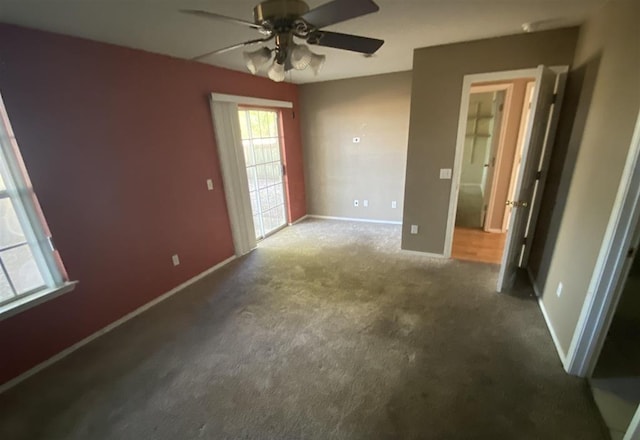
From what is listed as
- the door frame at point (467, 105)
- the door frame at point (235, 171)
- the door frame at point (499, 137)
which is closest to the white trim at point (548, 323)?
the door frame at point (467, 105)

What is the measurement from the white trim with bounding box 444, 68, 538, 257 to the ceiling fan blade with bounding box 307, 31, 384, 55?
177 cm

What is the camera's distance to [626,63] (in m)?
1.58

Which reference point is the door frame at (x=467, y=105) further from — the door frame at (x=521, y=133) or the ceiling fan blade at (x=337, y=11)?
the ceiling fan blade at (x=337, y=11)

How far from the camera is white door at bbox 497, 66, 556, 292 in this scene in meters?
2.22

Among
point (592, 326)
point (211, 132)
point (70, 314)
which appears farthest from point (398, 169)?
point (70, 314)

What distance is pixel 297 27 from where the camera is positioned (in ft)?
4.56

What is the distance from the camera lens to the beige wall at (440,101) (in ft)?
8.43

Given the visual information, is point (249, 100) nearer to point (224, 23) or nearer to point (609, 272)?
point (224, 23)

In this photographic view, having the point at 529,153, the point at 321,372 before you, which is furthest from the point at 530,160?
the point at 321,372

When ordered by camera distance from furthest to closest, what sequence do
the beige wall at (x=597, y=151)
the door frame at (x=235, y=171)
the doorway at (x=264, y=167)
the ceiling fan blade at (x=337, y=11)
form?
the doorway at (x=264, y=167) → the door frame at (x=235, y=171) → the beige wall at (x=597, y=151) → the ceiling fan blade at (x=337, y=11)

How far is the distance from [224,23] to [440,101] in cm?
225

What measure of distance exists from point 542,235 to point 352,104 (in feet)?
10.6

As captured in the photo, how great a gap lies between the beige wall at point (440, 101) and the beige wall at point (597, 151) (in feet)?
1.03

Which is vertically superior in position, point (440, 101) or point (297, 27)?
point (297, 27)
